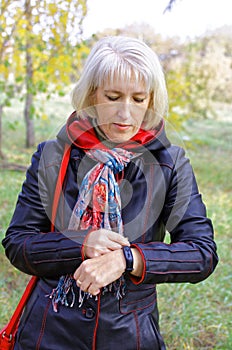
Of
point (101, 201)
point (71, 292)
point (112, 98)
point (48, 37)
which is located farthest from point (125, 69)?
point (48, 37)

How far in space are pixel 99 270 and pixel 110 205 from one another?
7.9 inches

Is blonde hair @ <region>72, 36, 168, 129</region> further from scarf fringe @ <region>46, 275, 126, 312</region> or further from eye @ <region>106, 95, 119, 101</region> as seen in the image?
scarf fringe @ <region>46, 275, 126, 312</region>

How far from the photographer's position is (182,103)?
7414 mm

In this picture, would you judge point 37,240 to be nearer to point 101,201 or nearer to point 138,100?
point 101,201

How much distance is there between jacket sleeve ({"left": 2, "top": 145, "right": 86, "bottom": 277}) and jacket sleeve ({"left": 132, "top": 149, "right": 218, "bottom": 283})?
17 centimetres

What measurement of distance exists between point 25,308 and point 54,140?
0.51 meters

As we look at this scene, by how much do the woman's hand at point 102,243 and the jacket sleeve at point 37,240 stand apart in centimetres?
2

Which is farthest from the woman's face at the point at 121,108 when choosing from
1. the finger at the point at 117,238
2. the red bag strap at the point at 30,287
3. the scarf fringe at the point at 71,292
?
the scarf fringe at the point at 71,292

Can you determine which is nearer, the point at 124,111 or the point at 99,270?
the point at 99,270

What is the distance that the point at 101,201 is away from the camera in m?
1.22

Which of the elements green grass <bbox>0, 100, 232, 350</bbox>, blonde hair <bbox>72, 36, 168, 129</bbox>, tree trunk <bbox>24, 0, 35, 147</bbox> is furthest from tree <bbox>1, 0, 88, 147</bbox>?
blonde hair <bbox>72, 36, 168, 129</bbox>

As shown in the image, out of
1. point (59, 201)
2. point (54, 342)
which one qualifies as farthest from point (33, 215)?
point (54, 342)

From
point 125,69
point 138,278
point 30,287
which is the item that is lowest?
point 30,287

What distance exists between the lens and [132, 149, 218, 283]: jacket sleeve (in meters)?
1.13
